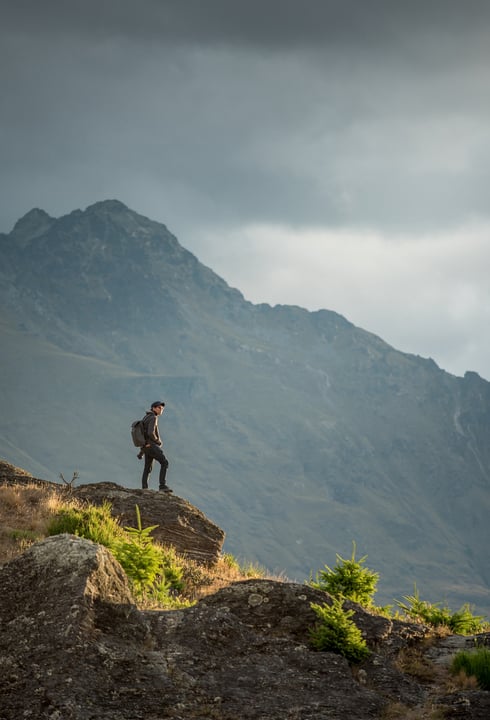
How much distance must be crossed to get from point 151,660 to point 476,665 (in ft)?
14.4

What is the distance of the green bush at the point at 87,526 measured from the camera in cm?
1405

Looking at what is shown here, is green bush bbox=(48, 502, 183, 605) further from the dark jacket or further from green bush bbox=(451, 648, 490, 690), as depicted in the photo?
the dark jacket

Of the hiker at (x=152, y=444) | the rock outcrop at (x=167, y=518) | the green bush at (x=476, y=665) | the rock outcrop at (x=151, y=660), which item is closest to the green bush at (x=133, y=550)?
the rock outcrop at (x=167, y=518)

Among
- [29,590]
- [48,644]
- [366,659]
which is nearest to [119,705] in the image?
[48,644]

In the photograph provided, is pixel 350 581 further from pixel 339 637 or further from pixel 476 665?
pixel 476 665

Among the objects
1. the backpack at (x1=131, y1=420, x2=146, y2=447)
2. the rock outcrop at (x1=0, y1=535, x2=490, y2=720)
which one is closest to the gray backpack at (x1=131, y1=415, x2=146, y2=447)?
the backpack at (x1=131, y1=420, x2=146, y2=447)

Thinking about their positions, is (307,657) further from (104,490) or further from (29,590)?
(104,490)

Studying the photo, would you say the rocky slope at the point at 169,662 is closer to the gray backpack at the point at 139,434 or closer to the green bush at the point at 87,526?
the green bush at the point at 87,526

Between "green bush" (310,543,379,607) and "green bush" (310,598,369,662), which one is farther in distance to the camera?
"green bush" (310,543,379,607)

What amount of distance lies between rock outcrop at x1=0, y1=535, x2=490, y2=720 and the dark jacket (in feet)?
39.9

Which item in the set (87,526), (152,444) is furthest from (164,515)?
(87,526)

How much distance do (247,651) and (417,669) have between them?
2.42 meters

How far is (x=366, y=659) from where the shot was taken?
33.0ft

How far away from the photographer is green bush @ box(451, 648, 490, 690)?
31.7 feet
